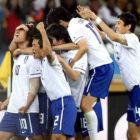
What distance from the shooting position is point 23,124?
920 centimetres

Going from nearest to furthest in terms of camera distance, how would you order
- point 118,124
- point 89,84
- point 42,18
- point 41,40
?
point 41,40
point 89,84
point 118,124
point 42,18

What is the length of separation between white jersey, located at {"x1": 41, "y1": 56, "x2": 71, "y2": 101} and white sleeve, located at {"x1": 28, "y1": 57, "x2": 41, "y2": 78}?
0.75 feet

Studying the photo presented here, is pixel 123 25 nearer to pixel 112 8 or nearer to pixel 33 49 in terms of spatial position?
pixel 33 49

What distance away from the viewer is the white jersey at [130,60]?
9539 millimetres

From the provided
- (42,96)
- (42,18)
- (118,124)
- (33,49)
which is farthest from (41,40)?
(42,18)

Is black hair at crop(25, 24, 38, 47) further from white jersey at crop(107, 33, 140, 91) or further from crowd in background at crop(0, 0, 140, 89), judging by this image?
crowd in background at crop(0, 0, 140, 89)

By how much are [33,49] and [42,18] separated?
16.6 feet

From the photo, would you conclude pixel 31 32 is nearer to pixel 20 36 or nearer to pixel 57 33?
pixel 20 36

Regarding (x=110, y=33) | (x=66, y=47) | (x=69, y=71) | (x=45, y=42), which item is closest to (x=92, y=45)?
(x=110, y=33)

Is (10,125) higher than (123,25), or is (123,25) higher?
(123,25)

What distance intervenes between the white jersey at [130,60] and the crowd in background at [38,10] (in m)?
3.33

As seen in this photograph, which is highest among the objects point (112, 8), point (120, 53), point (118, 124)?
point (112, 8)

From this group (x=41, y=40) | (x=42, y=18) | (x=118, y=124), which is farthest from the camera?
(x=42, y=18)

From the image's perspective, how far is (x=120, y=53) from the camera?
9.58 meters
